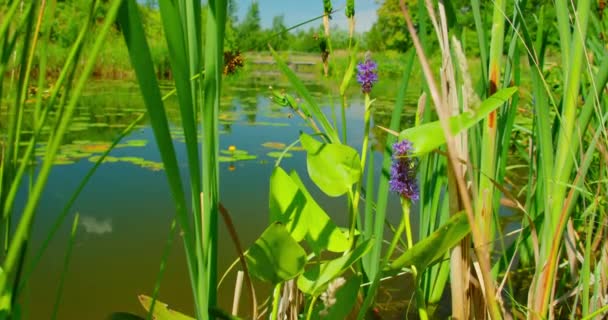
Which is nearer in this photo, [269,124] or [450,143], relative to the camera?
[450,143]

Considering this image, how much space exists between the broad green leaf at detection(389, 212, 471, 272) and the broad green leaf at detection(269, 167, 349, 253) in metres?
0.07

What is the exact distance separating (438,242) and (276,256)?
0.40 ft

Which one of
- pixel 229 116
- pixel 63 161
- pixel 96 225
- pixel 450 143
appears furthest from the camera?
pixel 229 116

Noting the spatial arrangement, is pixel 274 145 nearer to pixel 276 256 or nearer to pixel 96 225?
pixel 96 225

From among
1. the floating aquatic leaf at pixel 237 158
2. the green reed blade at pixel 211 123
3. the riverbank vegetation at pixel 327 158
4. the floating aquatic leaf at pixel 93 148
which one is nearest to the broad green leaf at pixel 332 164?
the riverbank vegetation at pixel 327 158

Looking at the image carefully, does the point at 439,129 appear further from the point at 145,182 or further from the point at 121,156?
the point at 121,156

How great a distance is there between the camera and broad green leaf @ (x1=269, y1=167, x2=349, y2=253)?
0.43m

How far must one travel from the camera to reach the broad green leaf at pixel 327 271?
0.37 metres

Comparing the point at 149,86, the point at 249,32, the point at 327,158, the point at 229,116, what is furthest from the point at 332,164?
the point at 229,116

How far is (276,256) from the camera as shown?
1.22ft

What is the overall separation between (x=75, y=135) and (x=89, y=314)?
7.28 ft

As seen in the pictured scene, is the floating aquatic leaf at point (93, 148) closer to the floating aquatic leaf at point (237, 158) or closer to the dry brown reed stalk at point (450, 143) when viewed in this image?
the floating aquatic leaf at point (237, 158)

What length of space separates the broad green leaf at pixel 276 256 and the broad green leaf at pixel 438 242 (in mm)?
82

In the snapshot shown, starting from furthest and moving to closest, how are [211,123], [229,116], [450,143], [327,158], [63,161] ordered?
[229,116] < [63,161] < [327,158] < [211,123] < [450,143]
